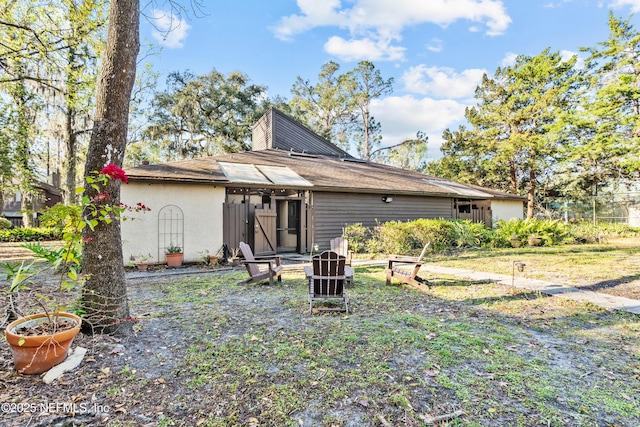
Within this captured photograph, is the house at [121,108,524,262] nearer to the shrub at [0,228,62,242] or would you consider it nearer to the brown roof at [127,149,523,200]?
the brown roof at [127,149,523,200]

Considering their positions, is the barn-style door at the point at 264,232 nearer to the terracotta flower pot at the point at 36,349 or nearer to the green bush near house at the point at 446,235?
the green bush near house at the point at 446,235

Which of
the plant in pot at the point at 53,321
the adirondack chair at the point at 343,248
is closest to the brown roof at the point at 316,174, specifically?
the adirondack chair at the point at 343,248

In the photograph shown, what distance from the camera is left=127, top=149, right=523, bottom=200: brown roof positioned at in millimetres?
8688

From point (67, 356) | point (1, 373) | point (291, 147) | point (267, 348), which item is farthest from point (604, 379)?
point (291, 147)

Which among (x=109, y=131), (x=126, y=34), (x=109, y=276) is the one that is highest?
(x=126, y=34)

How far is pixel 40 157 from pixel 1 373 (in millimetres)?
18131

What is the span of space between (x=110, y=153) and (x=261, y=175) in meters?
7.11

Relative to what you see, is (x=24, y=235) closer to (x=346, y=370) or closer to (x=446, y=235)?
(x=346, y=370)

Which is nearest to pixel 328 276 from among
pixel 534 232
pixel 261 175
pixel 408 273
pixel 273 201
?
pixel 408 273

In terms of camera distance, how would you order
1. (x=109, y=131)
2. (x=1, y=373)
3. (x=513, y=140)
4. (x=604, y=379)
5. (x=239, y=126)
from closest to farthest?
(x=1, y=373), (x=604, y=379), (x=109, y=131), (x=513, y=140), (x=239, y=126)

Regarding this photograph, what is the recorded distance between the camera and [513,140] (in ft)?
67.5

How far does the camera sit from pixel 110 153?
10.6ft

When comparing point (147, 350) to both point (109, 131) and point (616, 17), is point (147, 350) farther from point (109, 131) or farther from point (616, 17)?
point (616, 17)

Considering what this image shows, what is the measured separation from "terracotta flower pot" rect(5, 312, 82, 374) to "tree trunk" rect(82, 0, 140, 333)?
47 cm
